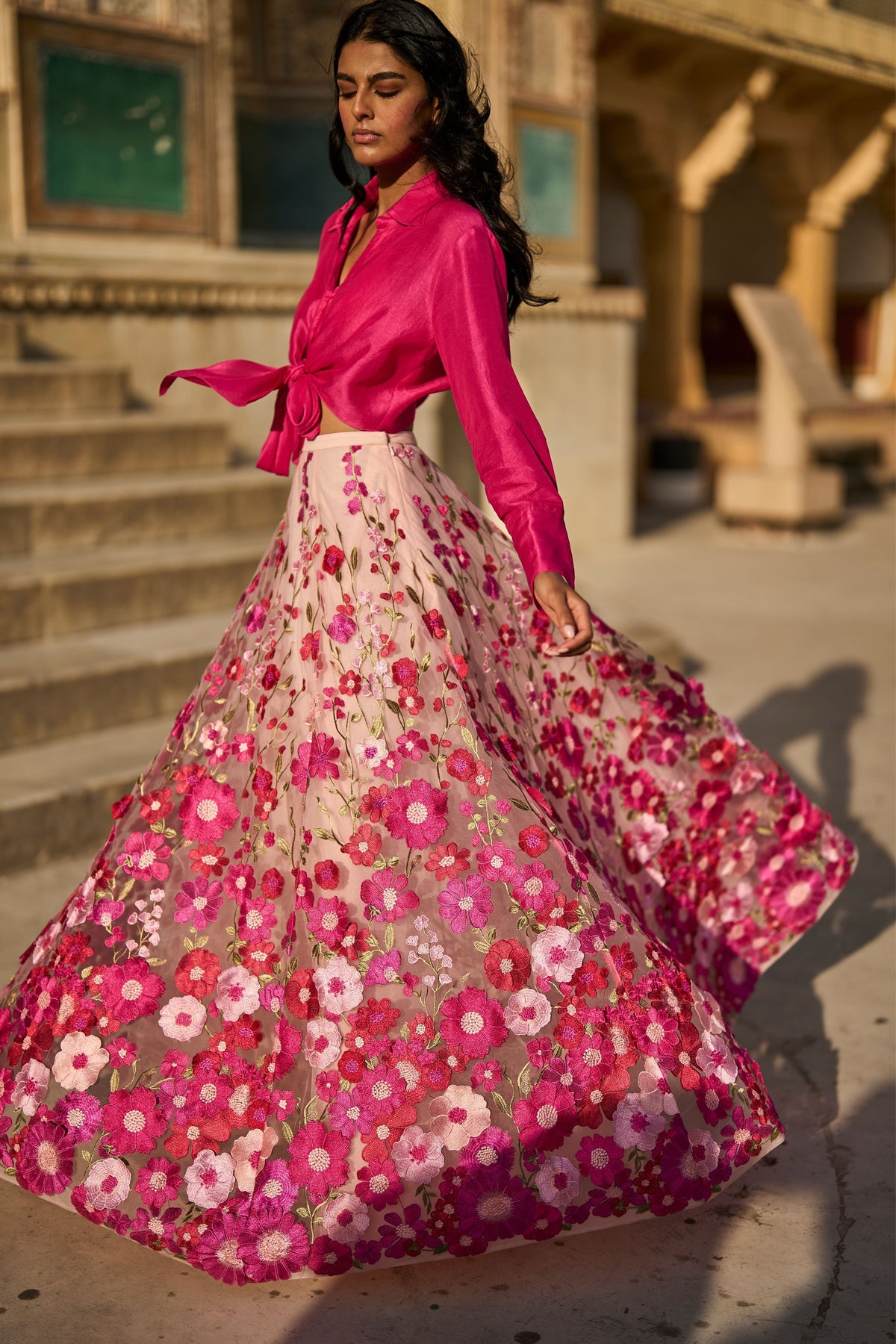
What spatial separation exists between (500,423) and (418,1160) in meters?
0.94

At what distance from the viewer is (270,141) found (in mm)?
7703

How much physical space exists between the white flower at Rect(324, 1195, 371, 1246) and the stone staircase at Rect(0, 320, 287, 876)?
1822 mm

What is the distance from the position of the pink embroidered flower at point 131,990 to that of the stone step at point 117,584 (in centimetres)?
224

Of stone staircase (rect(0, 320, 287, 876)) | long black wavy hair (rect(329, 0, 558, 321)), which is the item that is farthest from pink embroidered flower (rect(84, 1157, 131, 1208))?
stone staircase (rect(0, 320, 287, 876))

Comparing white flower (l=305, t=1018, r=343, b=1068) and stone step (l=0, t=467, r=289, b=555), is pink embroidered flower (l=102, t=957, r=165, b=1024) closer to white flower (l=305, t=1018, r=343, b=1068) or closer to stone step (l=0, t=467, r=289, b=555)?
white flower (l=305, t=1018, r=343, b=1068)

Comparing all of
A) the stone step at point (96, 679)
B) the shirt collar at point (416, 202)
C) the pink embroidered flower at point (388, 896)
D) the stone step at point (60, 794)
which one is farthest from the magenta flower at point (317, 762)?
the stone step at point (96, 679)

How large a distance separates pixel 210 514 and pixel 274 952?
133 inches

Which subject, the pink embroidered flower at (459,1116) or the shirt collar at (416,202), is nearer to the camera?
the pink embroidered flower at (459,1116)

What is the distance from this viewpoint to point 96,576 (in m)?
4.34

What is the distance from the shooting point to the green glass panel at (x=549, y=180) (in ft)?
26.2

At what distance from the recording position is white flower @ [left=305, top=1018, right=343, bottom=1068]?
6.02ft

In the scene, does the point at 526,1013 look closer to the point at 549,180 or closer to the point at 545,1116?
the point at 545,1116

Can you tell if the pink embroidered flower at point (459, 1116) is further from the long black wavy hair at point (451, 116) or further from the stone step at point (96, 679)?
the stone step at point (96, 679)

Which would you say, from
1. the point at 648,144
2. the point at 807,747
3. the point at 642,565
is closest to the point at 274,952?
the point at 807,747
